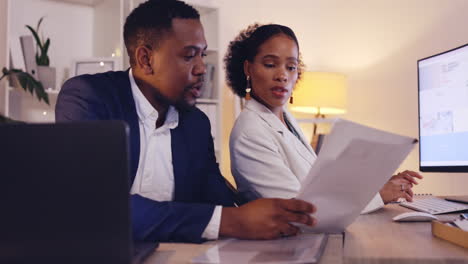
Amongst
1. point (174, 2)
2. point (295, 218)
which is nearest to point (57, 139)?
point (295, 218)

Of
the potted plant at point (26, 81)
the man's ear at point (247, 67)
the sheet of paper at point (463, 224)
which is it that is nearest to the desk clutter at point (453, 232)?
the sheet of paper at point (463, 224)

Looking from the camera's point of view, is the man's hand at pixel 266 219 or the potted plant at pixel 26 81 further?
the potted plant at pixel 26 81

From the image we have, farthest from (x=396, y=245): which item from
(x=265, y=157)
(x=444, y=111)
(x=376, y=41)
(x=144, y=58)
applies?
(x=376, y=41)

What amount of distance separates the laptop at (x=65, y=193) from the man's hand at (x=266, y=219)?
0.42 m

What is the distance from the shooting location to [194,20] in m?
1.40

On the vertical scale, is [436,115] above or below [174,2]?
below

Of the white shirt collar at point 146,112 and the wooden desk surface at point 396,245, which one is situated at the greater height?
the white shirt collar at point 146,112

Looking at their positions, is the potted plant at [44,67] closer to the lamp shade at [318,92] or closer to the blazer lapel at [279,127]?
the lamp shade at [318,92]

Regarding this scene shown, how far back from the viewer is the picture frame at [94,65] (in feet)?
9.64

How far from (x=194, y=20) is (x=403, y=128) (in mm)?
2377

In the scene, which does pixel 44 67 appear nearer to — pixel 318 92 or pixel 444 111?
pixel 318 92

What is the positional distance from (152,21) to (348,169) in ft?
2.55

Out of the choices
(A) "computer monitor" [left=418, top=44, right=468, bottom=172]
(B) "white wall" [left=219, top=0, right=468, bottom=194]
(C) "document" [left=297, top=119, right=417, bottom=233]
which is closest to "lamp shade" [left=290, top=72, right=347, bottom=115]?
(B) "white wall" [left=219, top=0, right=468, bottom=194]

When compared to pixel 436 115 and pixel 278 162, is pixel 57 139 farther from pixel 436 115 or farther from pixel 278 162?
pixel 436 115
